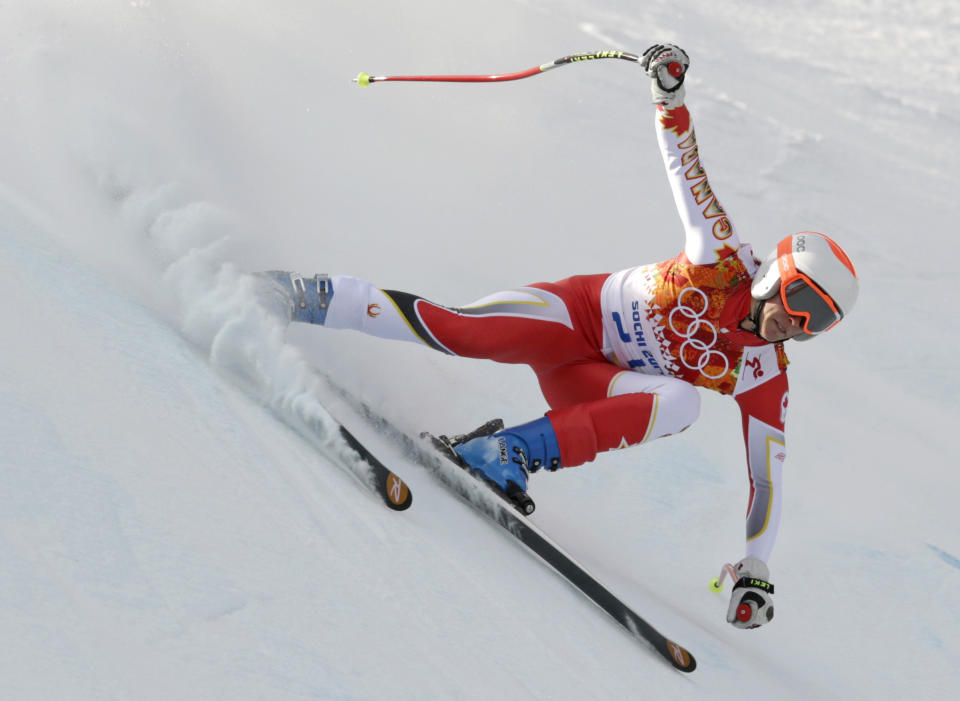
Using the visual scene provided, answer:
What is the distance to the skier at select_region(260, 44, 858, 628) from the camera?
223 centimetres

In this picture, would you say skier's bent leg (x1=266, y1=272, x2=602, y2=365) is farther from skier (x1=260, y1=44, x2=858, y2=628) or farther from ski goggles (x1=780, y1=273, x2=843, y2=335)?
ski goggles (x1=780, y1=273, x2=843, y2=335)

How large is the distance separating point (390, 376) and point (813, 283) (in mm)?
1305

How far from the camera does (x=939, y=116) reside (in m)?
8.43

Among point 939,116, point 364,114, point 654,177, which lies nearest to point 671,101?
point 364,114

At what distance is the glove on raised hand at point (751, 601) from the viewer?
2.31 meters

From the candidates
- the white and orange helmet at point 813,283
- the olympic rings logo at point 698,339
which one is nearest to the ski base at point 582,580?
the olympic rings logo at point 698,339

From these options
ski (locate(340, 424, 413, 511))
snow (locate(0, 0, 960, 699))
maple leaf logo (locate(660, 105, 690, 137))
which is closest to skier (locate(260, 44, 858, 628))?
maple leaf logo (locate(660, 105, 690, 137))

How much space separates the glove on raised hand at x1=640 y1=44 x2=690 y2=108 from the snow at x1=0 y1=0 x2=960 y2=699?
109cm

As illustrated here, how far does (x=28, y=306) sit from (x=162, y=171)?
136 cm

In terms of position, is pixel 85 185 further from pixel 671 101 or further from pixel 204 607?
pixel 204 607

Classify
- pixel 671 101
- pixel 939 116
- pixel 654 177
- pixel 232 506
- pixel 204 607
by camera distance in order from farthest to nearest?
pixel 939 116 < pixel 654 177 < pixel 671 101 < pixel 232 506 < pixel 204 607

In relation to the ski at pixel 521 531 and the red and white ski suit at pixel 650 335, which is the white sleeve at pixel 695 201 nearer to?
the red and white ski suit at pixel 650 335

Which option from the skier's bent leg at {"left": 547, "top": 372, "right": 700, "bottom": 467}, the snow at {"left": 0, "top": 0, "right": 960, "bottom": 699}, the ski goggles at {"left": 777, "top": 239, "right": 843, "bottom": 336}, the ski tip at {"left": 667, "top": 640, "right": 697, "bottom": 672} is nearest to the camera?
the snow at {"left": 0, "top": 0, "right": 960, "bottom": 699}

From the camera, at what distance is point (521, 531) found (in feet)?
7.11
